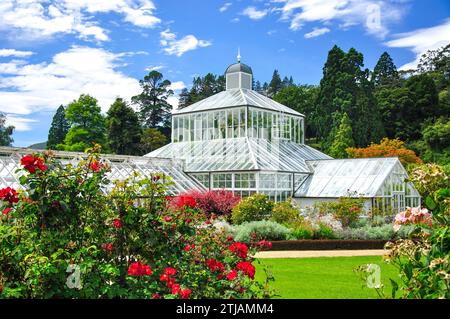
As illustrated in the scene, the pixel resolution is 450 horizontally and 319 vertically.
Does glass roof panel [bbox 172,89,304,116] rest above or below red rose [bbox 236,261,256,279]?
above

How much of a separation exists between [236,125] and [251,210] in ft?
26.7

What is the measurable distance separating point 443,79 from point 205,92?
1725cm

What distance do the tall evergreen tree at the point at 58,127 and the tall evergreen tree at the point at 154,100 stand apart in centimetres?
495

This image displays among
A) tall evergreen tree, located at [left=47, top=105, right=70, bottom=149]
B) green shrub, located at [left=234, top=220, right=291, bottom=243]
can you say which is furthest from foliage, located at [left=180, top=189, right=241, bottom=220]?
tall evergreen tree, located at [left=47, top=105, right=70, bottom=149]

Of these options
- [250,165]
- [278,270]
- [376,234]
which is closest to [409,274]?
[278,270]

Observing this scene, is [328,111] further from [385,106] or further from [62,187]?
[62,187]

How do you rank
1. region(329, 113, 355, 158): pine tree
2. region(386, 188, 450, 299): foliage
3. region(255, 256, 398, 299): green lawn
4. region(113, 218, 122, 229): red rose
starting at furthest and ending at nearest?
region(329, 113, 355, 158): pine tree → region(255, 256, 398, 299): green lawn → region(113, 218, 122, 229): red rose → region(386, 188, 450, 299): foliage

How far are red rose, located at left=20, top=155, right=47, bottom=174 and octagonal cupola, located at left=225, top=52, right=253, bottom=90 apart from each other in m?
24.1

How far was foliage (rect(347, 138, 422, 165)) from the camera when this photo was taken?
27.1 metres

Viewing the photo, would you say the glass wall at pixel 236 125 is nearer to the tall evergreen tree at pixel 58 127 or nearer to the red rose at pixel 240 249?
the tall evergreen tree at pixel 58 127

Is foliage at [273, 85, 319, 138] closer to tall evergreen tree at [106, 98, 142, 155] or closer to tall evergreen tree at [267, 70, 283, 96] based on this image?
tall evergreen tree at [267, 70, 283, 96]

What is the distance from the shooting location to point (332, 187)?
22.0m

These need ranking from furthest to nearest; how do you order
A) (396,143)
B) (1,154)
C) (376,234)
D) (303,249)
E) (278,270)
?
(396,143)
(1,154)
(376,234)
(303,249)
(278,270)

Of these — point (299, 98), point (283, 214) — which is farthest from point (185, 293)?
point (299, 98)
